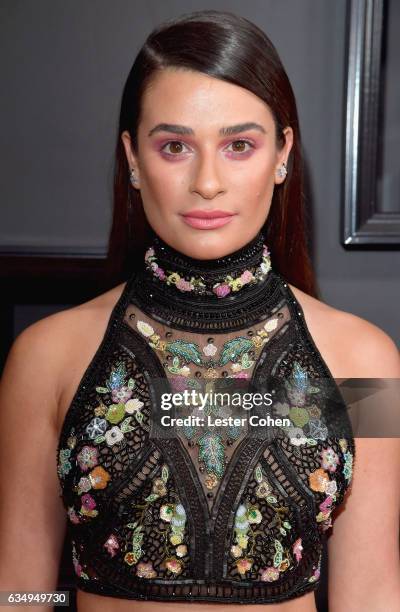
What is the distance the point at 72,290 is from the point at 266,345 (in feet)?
1.89

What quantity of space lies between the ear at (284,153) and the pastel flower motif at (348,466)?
17.4 inches

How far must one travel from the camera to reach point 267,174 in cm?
153

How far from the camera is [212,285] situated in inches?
60.8

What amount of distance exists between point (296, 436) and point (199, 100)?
Result: 52 cm

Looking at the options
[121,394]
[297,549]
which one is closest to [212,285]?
[121,394]

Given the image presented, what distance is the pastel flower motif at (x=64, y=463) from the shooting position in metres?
1.52

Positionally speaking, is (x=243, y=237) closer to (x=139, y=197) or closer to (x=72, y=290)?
(x=139, y=197)

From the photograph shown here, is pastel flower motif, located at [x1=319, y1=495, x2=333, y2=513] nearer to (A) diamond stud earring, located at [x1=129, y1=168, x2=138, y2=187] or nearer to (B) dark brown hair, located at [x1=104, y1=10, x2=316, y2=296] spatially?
(B) dark brown hair, located at [x1=104, y1=10, x2=316, y2=296]

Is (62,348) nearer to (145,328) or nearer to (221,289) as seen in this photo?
(145,328)

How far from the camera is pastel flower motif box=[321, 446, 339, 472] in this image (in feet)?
5.00

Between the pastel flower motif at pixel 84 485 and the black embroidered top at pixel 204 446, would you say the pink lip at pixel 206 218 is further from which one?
the pastel flower motif at pixel 84 485

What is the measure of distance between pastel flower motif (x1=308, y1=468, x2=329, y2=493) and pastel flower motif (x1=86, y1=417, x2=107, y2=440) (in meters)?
0.32

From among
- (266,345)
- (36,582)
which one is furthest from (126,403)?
(36,582)

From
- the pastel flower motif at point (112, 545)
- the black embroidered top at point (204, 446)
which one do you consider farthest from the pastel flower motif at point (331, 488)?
the pastel flower motif at point (112, 545)
